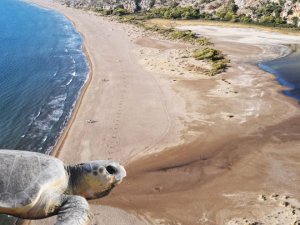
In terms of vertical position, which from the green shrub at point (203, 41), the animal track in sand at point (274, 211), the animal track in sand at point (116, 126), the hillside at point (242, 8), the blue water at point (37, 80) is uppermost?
the hillside at point (242, 8)

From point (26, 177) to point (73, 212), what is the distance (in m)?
1.57

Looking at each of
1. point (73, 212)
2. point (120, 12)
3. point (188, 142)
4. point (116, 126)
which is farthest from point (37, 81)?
point (120, 12)

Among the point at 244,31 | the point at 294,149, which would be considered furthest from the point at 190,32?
the point at 294,149

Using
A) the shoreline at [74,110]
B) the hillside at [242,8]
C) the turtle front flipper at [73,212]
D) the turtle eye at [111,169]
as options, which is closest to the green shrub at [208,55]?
the shoreline at [74,110]

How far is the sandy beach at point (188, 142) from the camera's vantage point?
2058 centimetres

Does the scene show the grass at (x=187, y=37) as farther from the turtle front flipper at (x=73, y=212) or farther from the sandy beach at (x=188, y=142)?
the turtle front flipper at (x=73, y=212)

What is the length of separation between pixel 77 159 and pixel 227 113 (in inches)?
527

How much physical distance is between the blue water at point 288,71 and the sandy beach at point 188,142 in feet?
4.16

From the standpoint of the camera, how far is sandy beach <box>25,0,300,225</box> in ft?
67.5

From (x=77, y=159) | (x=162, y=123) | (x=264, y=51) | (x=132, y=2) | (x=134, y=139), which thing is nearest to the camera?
(x=77, y=159)

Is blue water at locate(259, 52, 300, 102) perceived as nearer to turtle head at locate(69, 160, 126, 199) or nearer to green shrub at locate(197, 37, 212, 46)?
green shrub at locate(197, 37, 212, 46)

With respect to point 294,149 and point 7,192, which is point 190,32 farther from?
point 7,192

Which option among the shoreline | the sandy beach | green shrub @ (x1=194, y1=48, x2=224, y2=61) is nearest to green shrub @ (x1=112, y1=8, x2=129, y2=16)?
the shoreline

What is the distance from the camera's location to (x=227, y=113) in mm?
33938
